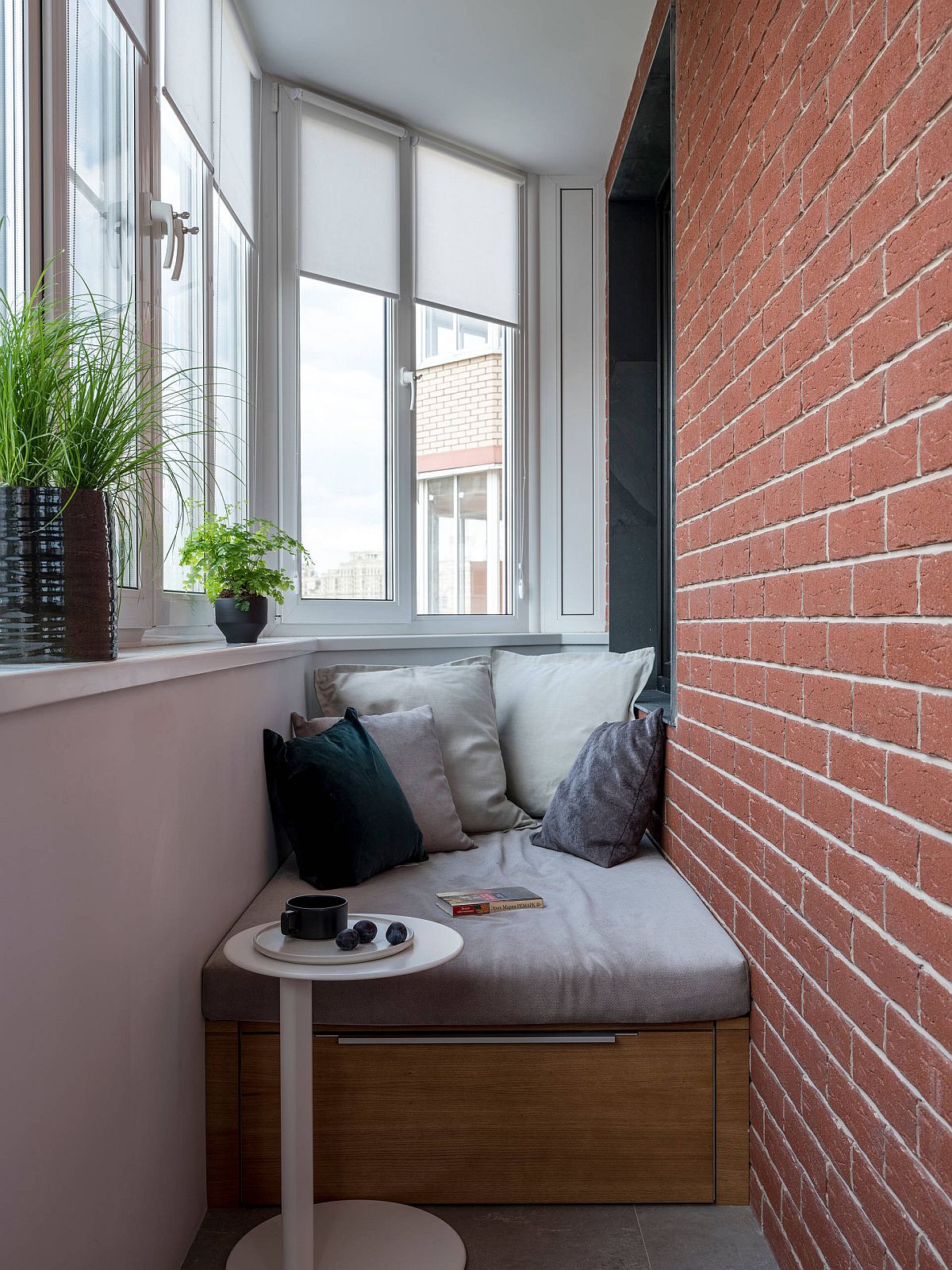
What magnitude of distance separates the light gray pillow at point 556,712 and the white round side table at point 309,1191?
139 cm

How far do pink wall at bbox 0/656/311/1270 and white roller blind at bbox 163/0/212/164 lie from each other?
1443mm

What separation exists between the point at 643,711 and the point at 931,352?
6.59 ft

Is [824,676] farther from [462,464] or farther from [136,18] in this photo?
[462,464]

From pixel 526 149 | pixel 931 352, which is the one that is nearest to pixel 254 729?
pixel 931 352

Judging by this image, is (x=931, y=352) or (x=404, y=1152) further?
(x=404, y=1152)

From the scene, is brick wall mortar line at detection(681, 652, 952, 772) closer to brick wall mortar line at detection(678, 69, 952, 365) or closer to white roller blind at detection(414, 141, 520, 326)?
brick wall mortar line at detection(678, 69, 952, 365)

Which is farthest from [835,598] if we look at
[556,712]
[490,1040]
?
[556,712]

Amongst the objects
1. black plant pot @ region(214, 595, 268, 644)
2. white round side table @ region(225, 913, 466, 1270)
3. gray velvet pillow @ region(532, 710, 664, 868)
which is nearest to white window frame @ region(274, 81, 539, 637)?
black plant pot @ region(214, 595, 268, 644)

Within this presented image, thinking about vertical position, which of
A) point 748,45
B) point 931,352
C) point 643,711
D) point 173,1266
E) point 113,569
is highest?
point 748,45

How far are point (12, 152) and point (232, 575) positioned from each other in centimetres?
111

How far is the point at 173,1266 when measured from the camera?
1568 mm

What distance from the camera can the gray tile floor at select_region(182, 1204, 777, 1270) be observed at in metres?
1.65

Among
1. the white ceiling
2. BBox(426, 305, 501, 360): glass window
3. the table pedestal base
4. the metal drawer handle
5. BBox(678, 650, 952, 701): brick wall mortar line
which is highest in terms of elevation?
the white ceiling

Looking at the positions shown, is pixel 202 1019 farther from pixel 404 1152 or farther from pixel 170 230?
pixel 170 230
